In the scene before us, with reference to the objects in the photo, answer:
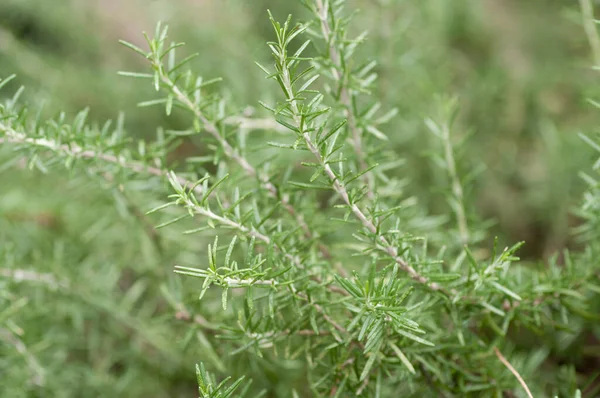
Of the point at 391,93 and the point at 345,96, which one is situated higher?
the point at 345,96

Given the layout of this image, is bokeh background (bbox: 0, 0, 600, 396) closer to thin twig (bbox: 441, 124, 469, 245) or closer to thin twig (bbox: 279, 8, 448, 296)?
thin twig (bbox: 441, 124, 469, 245)

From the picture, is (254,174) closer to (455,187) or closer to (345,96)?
(345,96)

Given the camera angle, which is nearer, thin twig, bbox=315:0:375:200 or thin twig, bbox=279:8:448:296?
thin twig, bbox=279:8:448:296

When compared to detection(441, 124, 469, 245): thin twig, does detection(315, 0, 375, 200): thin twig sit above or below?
above

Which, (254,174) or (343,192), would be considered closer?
(343,192)

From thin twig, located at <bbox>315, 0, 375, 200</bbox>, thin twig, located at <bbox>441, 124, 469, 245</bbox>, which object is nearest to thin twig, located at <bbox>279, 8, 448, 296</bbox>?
thin twig, located at <bbox>315, 0, 375, 200</bbox>

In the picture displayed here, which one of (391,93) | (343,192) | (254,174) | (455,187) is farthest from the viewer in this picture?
(391,93)

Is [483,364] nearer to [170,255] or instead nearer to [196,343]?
[196,343]

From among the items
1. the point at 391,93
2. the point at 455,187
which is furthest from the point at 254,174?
the point at 391,93
